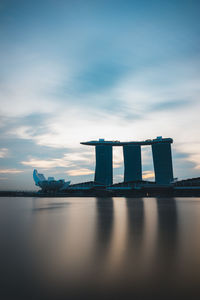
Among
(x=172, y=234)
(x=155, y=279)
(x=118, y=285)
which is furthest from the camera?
(x=172, y=234)

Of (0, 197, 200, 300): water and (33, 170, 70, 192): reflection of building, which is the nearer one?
(0, 197, 200, 300): water

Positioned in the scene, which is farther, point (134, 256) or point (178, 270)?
point (134, 256)

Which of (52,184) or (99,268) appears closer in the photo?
(99,268)

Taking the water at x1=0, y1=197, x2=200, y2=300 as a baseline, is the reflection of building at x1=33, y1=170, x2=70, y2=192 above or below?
above

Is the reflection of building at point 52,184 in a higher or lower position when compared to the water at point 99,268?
higher

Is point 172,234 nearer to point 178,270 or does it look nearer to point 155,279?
point 178,270

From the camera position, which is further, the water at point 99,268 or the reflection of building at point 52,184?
the reflection of building at point 52,184

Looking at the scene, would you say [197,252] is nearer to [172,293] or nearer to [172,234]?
[172,234]

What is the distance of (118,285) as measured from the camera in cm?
717

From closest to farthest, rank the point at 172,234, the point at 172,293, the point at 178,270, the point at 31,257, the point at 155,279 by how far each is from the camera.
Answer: the point at 172,293
the point at 155,279
the point at 178,270
the point at 31,257
the point at 172,234

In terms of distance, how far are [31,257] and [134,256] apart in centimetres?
465

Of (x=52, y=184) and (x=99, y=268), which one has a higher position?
(x=52, y=184)

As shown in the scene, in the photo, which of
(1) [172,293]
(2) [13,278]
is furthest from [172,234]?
(2) [13,278]

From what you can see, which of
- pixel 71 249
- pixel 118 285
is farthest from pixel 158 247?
pixel 118 285
